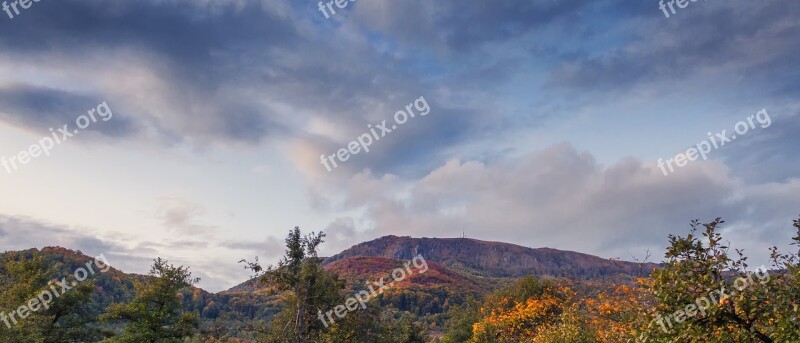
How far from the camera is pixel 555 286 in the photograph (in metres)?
54.7

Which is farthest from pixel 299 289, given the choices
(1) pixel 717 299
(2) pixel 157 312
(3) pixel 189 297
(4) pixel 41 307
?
(3) pixel 189 297

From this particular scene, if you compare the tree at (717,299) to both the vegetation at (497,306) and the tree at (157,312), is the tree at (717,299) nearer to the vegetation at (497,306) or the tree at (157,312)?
the vegetation at (497,306)

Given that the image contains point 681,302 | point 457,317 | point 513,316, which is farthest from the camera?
point 457,317

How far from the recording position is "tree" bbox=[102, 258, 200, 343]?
32.7 metres

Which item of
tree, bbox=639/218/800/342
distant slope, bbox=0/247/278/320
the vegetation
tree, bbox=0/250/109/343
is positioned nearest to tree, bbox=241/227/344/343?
the vegetation

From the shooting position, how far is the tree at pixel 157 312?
1289 inches

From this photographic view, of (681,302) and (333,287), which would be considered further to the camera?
(333,287)

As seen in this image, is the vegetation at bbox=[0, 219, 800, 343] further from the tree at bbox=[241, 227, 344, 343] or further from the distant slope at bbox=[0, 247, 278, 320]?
the distant slope at bbox=[0, 247, 278, 320]

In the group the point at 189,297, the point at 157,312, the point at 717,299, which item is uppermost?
the point at 189,297

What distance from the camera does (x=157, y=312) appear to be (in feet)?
111

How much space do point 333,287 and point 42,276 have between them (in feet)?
70.1

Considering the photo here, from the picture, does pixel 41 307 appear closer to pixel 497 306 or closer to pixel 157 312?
pixel 157 312

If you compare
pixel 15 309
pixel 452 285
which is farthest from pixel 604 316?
pixel 452 285

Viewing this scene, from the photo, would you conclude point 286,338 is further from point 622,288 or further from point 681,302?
point 681,302
